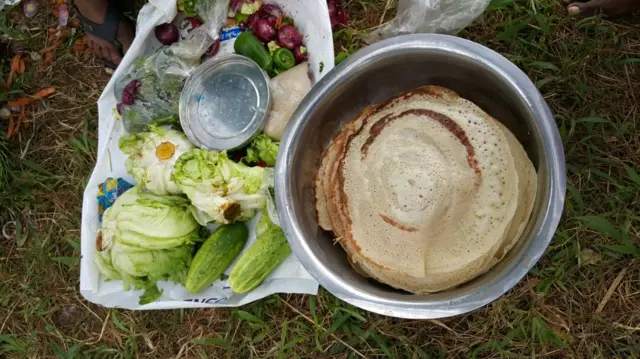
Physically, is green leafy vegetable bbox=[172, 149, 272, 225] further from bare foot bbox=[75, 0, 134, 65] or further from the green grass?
bare foot bbox=[75, 0, 134, 65]

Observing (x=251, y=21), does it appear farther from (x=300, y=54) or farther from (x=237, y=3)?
(x=300, y=54)

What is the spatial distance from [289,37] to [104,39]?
81 centimetres

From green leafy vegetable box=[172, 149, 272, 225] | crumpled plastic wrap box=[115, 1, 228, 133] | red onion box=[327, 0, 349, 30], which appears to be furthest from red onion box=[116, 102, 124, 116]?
red onion box=[327, 0, 349, 30]

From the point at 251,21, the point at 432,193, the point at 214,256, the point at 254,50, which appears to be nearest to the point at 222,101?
the point at 254,50

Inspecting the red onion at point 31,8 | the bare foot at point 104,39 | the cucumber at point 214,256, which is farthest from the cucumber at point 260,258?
the red onion at point 31,8

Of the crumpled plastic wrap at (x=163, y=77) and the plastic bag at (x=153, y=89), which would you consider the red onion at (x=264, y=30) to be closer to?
the crumpled plastic wrap at (x=163, y=77)

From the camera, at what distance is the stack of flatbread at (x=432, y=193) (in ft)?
5.33

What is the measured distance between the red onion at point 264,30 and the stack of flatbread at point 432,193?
71 centimetres

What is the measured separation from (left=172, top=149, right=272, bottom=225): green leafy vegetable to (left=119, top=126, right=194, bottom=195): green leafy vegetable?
0.09 metres

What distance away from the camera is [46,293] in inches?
102

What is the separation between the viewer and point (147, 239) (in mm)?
2096

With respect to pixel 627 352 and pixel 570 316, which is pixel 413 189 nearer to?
pixel 570 316

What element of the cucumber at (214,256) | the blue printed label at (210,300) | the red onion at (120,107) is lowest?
the blue printed label at (210,300)

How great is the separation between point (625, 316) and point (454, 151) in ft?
3.30
